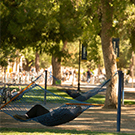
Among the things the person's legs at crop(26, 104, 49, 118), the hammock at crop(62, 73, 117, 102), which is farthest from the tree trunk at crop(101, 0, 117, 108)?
the person's legs at crop(26, 104, 49, 118)

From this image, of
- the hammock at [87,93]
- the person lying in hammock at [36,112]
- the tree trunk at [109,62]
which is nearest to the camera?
the person lying in hammock at [36,112]

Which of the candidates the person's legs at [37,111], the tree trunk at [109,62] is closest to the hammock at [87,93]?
the tree trunk at [109,62]

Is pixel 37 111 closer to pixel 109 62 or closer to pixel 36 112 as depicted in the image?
pixel 36 112

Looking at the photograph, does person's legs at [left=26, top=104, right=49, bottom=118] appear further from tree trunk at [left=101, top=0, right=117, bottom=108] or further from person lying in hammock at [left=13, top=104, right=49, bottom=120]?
tree trunk at [left=101, top=0, right=117, bottom=108]

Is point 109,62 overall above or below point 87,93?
above

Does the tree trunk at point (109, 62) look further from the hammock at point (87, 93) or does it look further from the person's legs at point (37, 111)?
the person's legs at point (37, 111)

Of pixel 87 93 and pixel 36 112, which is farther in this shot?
pixel 87 93

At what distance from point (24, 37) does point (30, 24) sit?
1062 millimetres

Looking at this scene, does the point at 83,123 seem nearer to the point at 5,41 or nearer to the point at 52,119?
the point at 52,119

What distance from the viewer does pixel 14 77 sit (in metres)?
33.3

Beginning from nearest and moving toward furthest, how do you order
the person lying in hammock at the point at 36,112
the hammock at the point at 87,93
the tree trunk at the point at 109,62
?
the person lying in hammock at the point at 36,112
the hammock at the point at 87,93
the tree trunk at the point at 109,62

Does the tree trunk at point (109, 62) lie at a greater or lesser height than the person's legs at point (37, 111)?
greater

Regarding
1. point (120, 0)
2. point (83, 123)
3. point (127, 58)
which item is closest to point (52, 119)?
point (83, 123)

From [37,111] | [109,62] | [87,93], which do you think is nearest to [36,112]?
[37,111]
